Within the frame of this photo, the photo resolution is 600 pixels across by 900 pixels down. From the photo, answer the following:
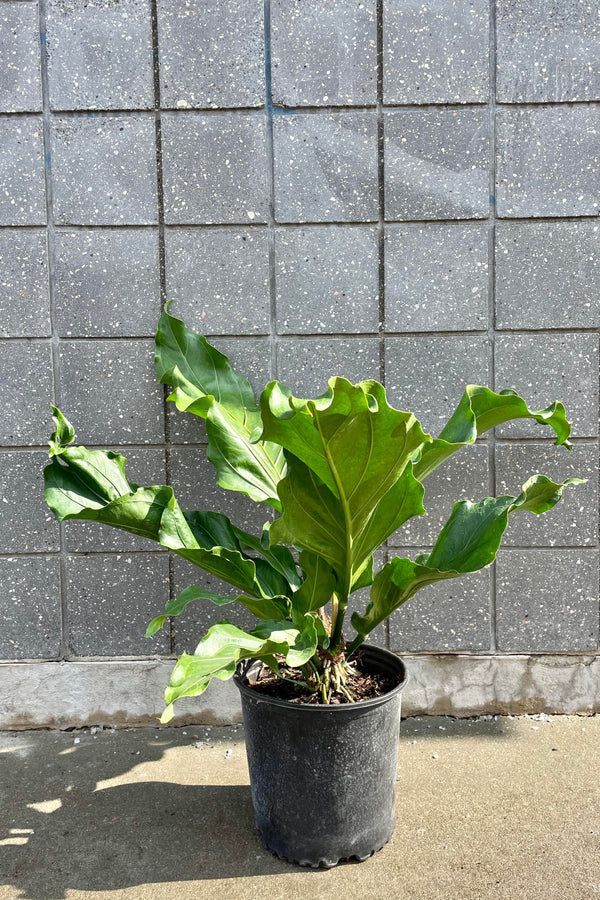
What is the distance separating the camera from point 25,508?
7.25ft

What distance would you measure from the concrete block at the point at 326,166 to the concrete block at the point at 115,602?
46.8 inches

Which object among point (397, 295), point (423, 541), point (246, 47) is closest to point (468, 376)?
point (397, 295)

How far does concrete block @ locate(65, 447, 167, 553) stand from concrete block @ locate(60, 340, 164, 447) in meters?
0.04

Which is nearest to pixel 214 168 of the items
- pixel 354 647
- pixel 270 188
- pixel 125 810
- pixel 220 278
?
pixel 270 188

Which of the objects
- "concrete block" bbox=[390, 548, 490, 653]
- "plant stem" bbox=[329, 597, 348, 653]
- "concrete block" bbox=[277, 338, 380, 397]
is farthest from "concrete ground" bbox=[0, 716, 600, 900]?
"concrete block" bbox=[277, 338, 380, 397]

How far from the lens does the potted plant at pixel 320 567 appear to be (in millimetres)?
1457

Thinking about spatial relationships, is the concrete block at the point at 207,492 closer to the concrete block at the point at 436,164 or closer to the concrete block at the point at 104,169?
the concrete block at the point at 104,169

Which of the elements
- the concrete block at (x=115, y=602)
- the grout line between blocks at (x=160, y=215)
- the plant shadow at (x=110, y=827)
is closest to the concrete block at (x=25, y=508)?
the concrete block at (x=115, y=602)

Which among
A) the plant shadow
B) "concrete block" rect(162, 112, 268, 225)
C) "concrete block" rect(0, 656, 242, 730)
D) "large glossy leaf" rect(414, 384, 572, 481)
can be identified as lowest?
the plant shadow

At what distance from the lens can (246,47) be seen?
2.08 metres

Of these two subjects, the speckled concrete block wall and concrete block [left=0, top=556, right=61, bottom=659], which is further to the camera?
concrete block [left=0, top=556, right=61, bottom=659]

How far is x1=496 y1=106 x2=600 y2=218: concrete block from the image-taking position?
2111mm

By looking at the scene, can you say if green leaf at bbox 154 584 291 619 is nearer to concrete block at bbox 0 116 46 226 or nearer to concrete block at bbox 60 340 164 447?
concrete block at bbox 60 340 164 447

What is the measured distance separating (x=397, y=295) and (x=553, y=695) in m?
1.39
